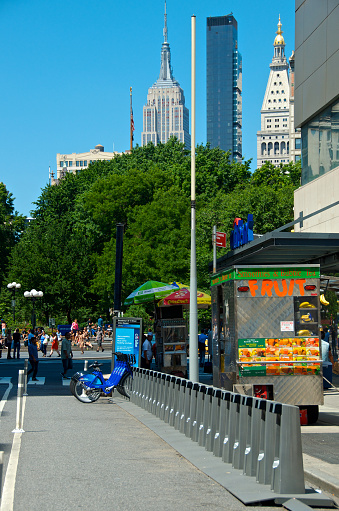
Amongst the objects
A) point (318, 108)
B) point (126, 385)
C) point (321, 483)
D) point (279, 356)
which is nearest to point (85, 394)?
point (126, 385)

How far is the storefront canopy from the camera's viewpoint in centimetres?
1700

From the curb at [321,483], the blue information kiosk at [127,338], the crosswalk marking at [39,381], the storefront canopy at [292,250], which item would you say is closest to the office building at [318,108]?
the storefront canopy at [292,250]

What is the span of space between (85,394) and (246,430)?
11.2 metres

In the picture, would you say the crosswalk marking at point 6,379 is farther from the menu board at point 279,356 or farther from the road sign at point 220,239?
the menu board at point 279,356

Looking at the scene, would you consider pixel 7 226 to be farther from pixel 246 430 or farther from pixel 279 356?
pixel 246 430

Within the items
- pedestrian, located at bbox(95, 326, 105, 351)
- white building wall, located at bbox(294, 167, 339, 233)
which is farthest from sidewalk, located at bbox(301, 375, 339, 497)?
pedestrian, located at bbox(95, 326, 105, 351)

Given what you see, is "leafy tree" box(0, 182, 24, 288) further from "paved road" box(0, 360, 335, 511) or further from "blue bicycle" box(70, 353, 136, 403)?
"paved road" box(0, 360, 335, 511)

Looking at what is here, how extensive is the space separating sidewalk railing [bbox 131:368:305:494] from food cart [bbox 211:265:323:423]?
159 centimetres

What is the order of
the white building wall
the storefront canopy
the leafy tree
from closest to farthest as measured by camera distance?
1. the storefront canopy
2. the white building wall
3. the leafy tree

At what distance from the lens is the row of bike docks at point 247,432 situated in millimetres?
8477

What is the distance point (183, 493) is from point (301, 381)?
6.86 meters

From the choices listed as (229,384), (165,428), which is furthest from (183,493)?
(229,384)

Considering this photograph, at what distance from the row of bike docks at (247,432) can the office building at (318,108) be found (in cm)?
1284

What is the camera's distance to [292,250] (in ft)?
60.2
